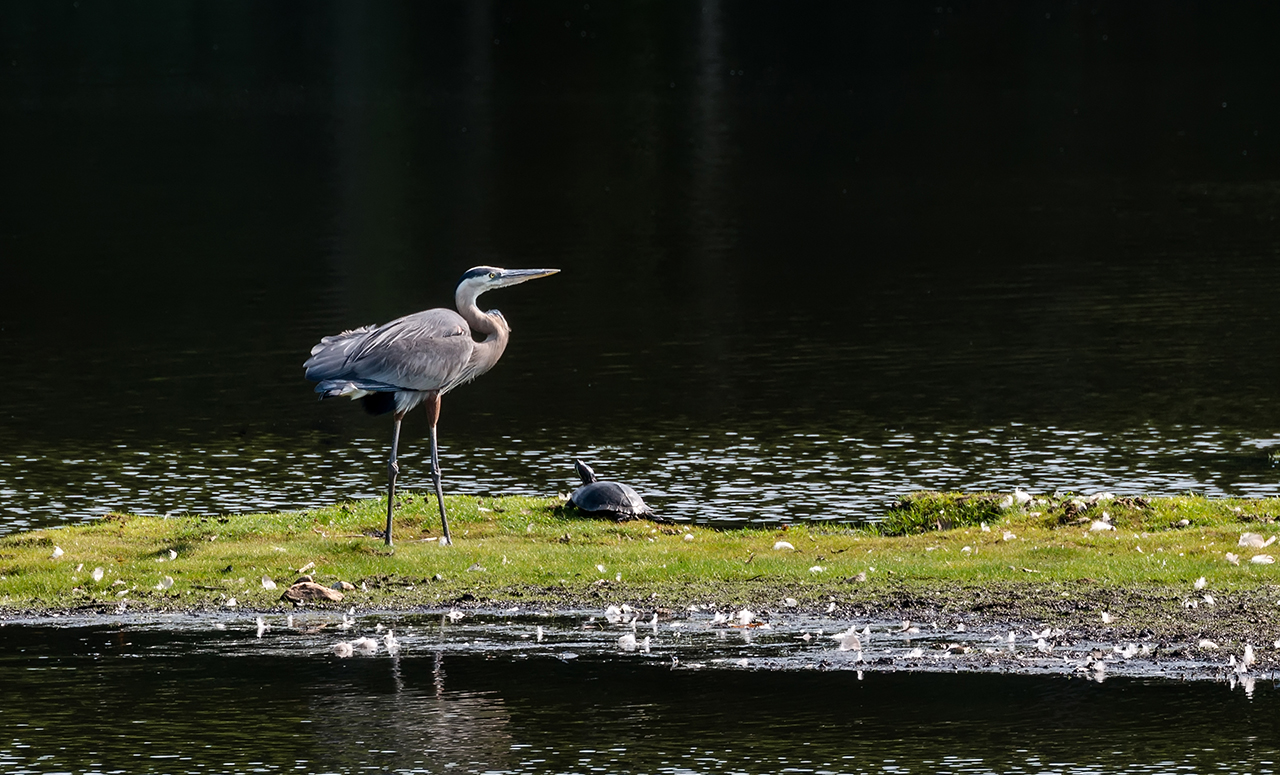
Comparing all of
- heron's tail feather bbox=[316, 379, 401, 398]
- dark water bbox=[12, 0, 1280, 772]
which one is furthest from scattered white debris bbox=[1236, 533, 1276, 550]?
heron's tail feather bbox=[316, 379, 401, 398]

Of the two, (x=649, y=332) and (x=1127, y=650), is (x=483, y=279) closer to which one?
(x=1127, y=650)

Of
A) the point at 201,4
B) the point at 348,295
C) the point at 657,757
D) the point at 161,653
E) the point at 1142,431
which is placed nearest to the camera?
the point at 657,757

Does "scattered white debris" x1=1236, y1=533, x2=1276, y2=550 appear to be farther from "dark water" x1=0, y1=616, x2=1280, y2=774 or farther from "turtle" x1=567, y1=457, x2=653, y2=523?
"turtle" x1=567, y1=457, x2=653, y2=523

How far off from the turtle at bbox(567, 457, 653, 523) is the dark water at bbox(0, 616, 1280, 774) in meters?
5.30

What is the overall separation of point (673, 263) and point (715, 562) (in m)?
26.7

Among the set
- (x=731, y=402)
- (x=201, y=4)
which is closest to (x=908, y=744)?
(x=731, y=402)

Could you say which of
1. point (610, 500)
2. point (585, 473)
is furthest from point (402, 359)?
point (585, 473)

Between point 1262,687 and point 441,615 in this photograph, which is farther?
point 441,615

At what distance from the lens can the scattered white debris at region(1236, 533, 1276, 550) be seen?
56.3 ft

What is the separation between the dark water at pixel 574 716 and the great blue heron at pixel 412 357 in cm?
398

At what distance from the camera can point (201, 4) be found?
12031cm

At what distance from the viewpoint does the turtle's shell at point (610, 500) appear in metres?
20.2

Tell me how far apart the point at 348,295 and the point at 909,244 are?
522 inches

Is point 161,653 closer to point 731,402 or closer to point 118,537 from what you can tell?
point 118,537
